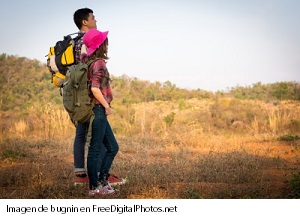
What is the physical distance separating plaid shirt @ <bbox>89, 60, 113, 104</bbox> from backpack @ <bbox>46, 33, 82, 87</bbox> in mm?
388

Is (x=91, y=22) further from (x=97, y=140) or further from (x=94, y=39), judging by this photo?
(x=97, y=140)

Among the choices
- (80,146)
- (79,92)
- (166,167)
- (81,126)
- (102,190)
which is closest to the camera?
(79,92)

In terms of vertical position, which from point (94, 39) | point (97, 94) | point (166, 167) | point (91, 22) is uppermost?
point (91, 22)

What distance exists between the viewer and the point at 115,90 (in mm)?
28016

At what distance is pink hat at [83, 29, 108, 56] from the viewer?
14.7 ft

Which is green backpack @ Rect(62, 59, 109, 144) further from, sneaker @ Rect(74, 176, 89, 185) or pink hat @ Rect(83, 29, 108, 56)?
sneaker @ Rect(74, 176, 89, 185)

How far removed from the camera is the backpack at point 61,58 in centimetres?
478

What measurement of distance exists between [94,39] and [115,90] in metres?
23.6

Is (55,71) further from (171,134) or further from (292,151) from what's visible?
(171,134)

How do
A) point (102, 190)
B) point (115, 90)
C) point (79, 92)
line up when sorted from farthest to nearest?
point (115, 90)
point (102, 190)
point (79, 92)

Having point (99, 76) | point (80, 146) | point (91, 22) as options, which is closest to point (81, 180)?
point (80, 146)

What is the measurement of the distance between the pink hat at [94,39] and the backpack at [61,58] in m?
0.32

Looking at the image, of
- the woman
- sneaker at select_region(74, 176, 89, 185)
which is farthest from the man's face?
sneaker at select_region(74, 176, 89, 185)
